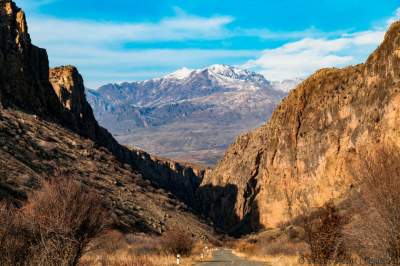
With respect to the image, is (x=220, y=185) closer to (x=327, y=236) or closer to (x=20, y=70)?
(x=20, y=70)

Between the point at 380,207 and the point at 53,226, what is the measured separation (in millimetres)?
9649

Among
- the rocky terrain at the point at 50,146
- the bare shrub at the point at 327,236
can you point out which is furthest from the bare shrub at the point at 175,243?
the bare shrub at the point at 327,236

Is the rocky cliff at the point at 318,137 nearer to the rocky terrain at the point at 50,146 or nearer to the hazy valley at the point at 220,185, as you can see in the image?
the hazy valley at the point at 220,185

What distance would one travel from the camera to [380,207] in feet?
41.6

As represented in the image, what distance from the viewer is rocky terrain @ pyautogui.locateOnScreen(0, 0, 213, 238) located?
46.3 m

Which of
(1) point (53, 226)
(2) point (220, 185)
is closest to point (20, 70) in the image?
(1) point (53, 226)

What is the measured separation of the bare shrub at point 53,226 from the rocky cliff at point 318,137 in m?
50.2

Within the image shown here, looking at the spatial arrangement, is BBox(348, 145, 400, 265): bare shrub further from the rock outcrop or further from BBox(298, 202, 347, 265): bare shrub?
the rock outcrop

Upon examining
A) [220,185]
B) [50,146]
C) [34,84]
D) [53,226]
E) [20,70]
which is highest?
[20,70]

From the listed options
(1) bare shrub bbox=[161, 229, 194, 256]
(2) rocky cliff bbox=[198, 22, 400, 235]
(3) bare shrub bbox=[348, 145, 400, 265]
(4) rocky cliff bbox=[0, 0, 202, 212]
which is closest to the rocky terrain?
(4) rocky cliff bbox=[0, 0, 202, 212]

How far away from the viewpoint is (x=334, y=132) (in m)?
83.3

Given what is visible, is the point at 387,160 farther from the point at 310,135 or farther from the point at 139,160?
the point at 139,160

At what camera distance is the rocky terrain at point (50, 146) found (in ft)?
152

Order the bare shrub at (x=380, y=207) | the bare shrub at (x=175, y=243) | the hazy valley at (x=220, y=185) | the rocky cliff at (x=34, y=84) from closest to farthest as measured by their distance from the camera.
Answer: the bare shrub at (x=380, y=207), the hazy valley at (x=220, y=185), the bare shrub at (x=175, y=243), the rocky cliff at (x=34, y=84)
